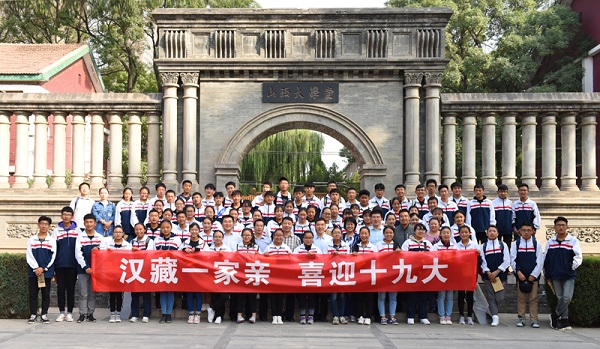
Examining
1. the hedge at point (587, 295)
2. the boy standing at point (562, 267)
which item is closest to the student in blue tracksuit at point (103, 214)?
the boy standing at point (562, 267)

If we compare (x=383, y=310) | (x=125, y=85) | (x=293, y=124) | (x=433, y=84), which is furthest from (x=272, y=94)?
(x=125, y=85)

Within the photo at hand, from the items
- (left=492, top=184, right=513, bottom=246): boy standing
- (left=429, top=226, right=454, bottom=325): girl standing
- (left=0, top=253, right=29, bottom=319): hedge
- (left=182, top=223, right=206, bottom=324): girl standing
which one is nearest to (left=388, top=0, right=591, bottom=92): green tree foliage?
(left=492, top=184, right=513, bottom=246): boy standing

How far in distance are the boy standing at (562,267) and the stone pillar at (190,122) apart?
7434 millimetres

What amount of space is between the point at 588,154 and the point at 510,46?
33.4ft

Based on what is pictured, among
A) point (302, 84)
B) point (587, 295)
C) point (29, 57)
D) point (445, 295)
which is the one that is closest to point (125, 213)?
point (302, 84)

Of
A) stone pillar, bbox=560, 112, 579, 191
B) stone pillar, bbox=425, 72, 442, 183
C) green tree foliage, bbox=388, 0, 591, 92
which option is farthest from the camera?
green tree foliage, bbox=388, 0, 591, 92

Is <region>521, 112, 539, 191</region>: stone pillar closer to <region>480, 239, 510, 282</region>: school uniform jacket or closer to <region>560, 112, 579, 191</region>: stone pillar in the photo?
<region>560, 112, 579, 191</region>: stone pillar

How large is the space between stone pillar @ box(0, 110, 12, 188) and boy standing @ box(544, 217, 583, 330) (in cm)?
1048

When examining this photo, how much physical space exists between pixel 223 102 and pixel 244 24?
170 cm

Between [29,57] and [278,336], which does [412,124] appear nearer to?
[278,336]

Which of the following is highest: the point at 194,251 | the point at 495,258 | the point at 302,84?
the point at 302,84

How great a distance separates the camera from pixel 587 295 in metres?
9.59

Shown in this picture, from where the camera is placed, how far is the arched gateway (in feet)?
46.6

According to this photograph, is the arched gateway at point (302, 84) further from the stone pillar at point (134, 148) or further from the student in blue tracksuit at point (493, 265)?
the student in blue tracksuit at point (493, 265)
